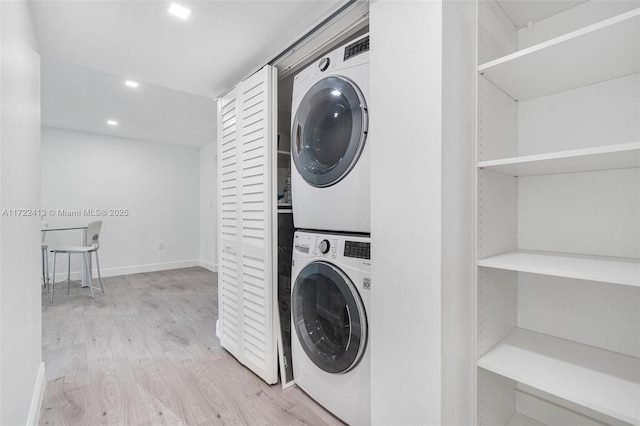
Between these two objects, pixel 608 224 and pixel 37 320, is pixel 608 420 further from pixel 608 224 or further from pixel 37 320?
pixel 37 320

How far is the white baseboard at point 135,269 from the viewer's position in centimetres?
457

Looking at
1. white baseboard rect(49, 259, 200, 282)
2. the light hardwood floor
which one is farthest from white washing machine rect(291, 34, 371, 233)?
white baseboard rect(49, 259, 200, 282)

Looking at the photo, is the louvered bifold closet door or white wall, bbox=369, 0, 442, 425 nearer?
white wall, bbox=369, 0, 442, 425

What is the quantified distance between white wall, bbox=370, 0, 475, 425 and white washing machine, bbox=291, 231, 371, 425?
22 cm

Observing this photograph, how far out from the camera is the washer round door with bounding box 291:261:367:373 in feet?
4.53

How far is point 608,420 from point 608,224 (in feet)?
2.35

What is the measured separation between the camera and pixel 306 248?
1659mm

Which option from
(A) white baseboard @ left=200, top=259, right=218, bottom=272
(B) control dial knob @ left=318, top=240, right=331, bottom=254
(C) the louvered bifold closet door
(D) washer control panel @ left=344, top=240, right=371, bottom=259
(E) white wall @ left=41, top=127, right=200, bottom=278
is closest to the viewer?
(D) washer control panel @ left=344, top=240, right=371, bottom=259

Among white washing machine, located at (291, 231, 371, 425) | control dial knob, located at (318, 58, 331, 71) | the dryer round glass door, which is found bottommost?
white washing machine, located at (291, 231, 371, 425)

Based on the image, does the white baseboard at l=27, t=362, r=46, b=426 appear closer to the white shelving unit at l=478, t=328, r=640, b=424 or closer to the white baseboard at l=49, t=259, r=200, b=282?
the white shelving unit at l=478, t=328, r=640, b=424

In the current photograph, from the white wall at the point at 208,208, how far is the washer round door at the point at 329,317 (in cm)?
385

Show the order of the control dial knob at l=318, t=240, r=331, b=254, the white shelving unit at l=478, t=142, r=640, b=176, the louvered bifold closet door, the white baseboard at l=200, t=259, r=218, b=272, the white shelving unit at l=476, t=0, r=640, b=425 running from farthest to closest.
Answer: the white baseboard at l=200, t=259, r=218, b=272 → the louvered bifold closet door → the control dial knob at l=318, t=240, r=331, b=254 → the white shelving unit at l=476, t=0, r=640, b=425 → the white shelving unit at l=478, t=142, r=640, b=176

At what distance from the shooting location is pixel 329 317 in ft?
5.05

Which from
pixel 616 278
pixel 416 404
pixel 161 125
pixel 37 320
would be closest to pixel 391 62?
pixel 616 278
